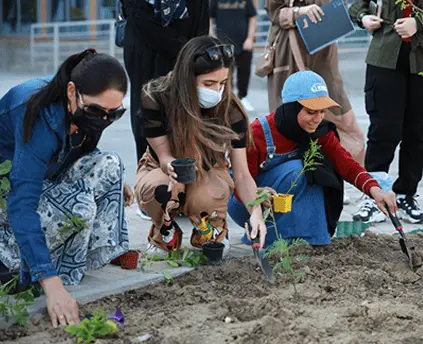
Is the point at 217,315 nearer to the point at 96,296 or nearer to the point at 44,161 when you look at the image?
the point at 96,296

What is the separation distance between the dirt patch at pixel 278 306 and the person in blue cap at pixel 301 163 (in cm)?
20

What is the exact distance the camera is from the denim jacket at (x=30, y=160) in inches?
128

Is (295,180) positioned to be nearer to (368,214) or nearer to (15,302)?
(368,214)

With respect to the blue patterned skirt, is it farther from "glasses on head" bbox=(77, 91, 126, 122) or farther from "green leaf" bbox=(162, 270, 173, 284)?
"glasses on head" bbox=(77, 91, 126, 122)

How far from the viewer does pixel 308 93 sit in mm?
4496

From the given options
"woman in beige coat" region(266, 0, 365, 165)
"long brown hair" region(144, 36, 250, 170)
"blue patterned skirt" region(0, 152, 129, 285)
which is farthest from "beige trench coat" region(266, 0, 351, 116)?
"blue patterned skirt" region(0, 152, 129, 285)

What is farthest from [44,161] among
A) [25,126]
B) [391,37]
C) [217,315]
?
[391,37]

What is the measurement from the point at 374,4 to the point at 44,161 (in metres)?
3.03

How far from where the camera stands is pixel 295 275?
4.04 metres

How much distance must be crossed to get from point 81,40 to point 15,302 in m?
18.8

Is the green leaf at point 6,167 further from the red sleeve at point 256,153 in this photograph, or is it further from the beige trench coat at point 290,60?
the beige trench coat at point 290,60

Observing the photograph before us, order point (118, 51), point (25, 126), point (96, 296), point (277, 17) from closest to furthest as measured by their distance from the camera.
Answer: point (25, 126)
point (96, 296)
point (277, 17)
point (118, 51)

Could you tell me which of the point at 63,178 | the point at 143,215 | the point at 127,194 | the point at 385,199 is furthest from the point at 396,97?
the point at 63,178

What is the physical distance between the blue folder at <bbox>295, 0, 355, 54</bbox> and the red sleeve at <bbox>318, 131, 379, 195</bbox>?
1.24 meters
